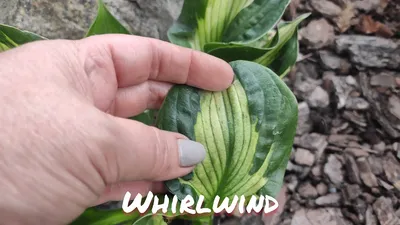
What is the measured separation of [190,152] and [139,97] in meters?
0.17

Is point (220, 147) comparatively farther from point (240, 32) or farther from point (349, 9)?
point (349, 9)

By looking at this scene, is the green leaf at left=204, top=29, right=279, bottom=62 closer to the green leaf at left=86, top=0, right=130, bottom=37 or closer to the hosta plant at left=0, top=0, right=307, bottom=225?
the hosta plant at left=0, top=0, right=307, bottom=225

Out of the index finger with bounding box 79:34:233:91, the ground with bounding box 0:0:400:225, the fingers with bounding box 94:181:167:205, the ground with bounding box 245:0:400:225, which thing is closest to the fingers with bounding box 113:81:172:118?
the index finger with bounding box 79:34:233:91

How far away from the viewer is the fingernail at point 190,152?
752 mm

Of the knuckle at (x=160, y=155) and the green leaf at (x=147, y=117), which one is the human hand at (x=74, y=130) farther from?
the green leaf at (x=147, y=117)

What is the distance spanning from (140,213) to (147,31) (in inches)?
17.2

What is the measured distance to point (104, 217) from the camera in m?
0.85

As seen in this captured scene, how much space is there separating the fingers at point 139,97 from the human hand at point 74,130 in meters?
0.05

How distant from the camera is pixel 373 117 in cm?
115

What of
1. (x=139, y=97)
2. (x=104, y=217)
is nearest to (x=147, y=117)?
(x=139, y=97)

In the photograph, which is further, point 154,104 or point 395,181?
point 395,181

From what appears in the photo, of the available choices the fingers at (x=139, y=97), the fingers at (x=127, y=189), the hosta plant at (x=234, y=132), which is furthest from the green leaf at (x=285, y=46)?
the fingers at (x=127, y=189)

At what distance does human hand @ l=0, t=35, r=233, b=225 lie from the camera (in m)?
0.57

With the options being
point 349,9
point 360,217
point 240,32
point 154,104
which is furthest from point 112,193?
point 349,9
